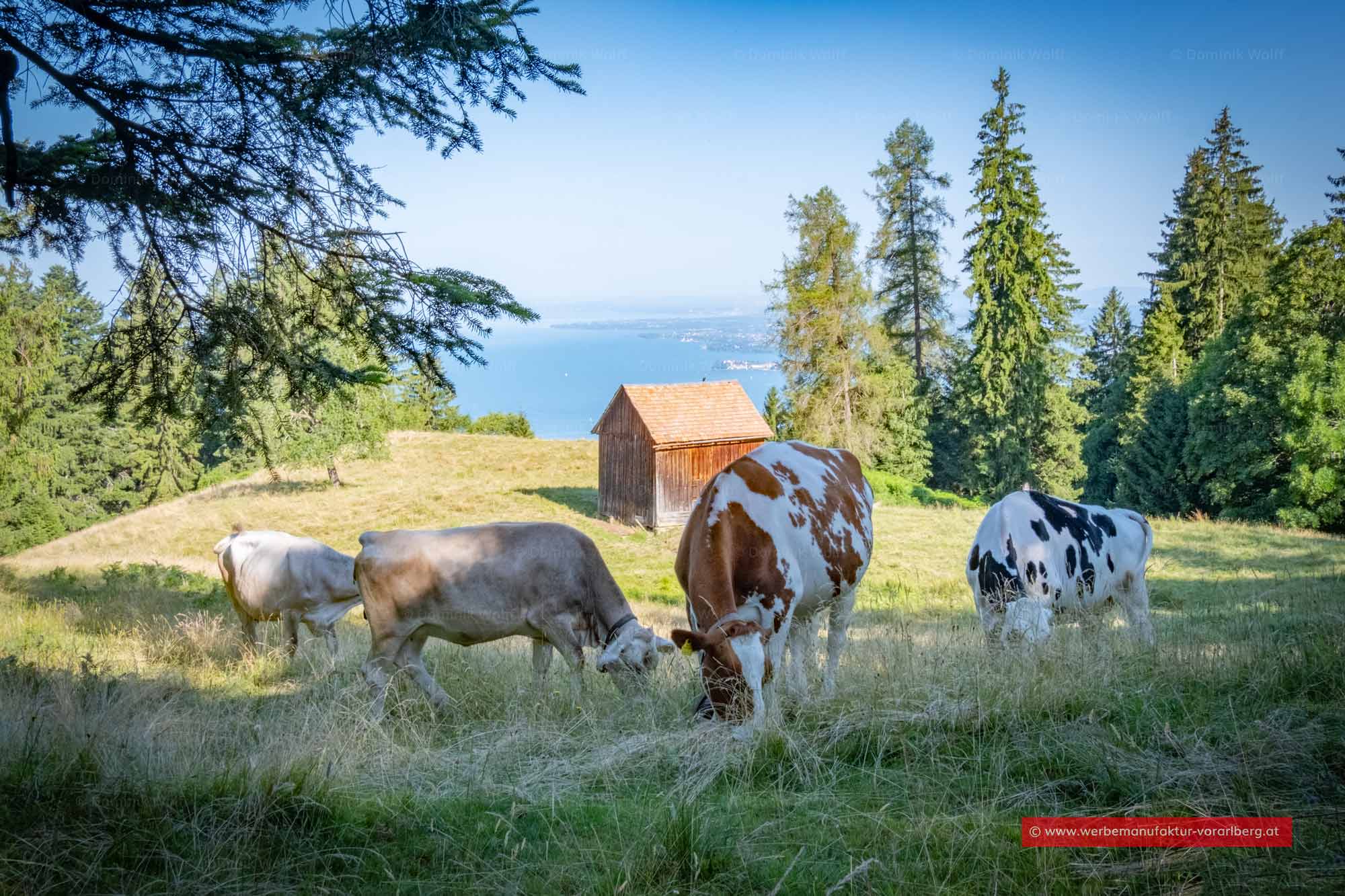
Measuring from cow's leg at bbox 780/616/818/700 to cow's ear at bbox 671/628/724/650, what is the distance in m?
1.01

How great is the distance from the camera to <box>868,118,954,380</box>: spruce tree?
48.2m

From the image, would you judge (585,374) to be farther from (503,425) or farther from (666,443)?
(666,443)

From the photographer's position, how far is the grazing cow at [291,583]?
9.73 m

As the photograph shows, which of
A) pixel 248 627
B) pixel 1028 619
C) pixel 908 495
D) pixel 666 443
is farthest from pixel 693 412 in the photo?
pixel 1028 619

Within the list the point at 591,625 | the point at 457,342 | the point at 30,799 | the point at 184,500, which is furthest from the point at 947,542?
the point at 184,500

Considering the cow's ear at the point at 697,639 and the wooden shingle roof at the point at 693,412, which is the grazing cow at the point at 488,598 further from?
the wooden shingle roof at the point at 693,412

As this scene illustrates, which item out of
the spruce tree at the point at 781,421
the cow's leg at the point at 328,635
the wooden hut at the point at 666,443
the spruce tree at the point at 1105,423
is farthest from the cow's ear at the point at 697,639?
the spruce tree at the point at 1105,423

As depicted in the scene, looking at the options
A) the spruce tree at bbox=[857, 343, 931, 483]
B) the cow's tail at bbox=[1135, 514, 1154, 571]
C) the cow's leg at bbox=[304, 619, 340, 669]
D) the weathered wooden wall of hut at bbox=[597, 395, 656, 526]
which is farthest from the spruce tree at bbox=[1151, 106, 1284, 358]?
the cow's leg at bbox=[304, 619, 340, 669]

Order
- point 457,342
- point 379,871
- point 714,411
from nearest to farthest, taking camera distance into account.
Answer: point 379,871 → point 457,342 → point 714,411

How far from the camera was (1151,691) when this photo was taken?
17.0 ft

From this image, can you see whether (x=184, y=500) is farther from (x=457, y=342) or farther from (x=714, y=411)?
(x=457, y=342)

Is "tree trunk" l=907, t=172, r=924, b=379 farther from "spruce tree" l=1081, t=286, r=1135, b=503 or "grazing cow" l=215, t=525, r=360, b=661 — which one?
"grazing cow" l=215, t=525, r=360, b=661

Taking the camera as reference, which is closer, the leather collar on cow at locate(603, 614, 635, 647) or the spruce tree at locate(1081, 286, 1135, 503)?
the leather collar on cow at locate(603, 614, 635, 647)

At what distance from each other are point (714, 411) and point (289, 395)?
29.9 metres
